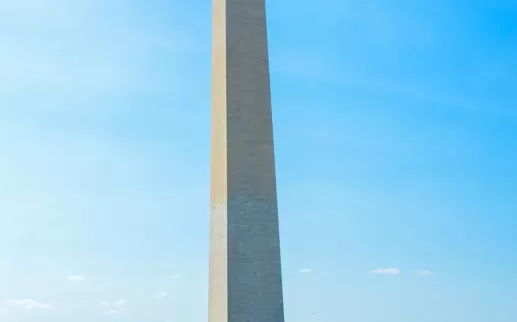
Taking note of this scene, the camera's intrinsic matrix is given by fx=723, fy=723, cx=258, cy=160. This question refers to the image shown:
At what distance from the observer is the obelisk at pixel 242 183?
16.5 meters

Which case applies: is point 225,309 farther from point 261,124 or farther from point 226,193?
point 261,124

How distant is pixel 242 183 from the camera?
1678 cm

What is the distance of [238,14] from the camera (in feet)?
59.1

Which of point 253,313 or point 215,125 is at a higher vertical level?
point 215,125

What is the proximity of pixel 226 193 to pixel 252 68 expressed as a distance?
129 inches

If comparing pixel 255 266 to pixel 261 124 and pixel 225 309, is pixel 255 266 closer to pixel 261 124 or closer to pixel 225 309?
pixel 225 309

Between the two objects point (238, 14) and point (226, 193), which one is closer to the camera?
point (226, 193)

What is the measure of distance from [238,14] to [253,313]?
730 cm

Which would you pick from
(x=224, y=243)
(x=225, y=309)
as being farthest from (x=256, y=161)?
(x=225, y=309)

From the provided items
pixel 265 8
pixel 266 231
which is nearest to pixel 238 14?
pixel 265 8

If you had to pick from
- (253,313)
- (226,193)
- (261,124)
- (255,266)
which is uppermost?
(261,124)

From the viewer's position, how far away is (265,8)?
1847 centimetres

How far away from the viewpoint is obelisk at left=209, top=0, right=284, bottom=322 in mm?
16453

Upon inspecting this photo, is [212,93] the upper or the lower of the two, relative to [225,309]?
upper
